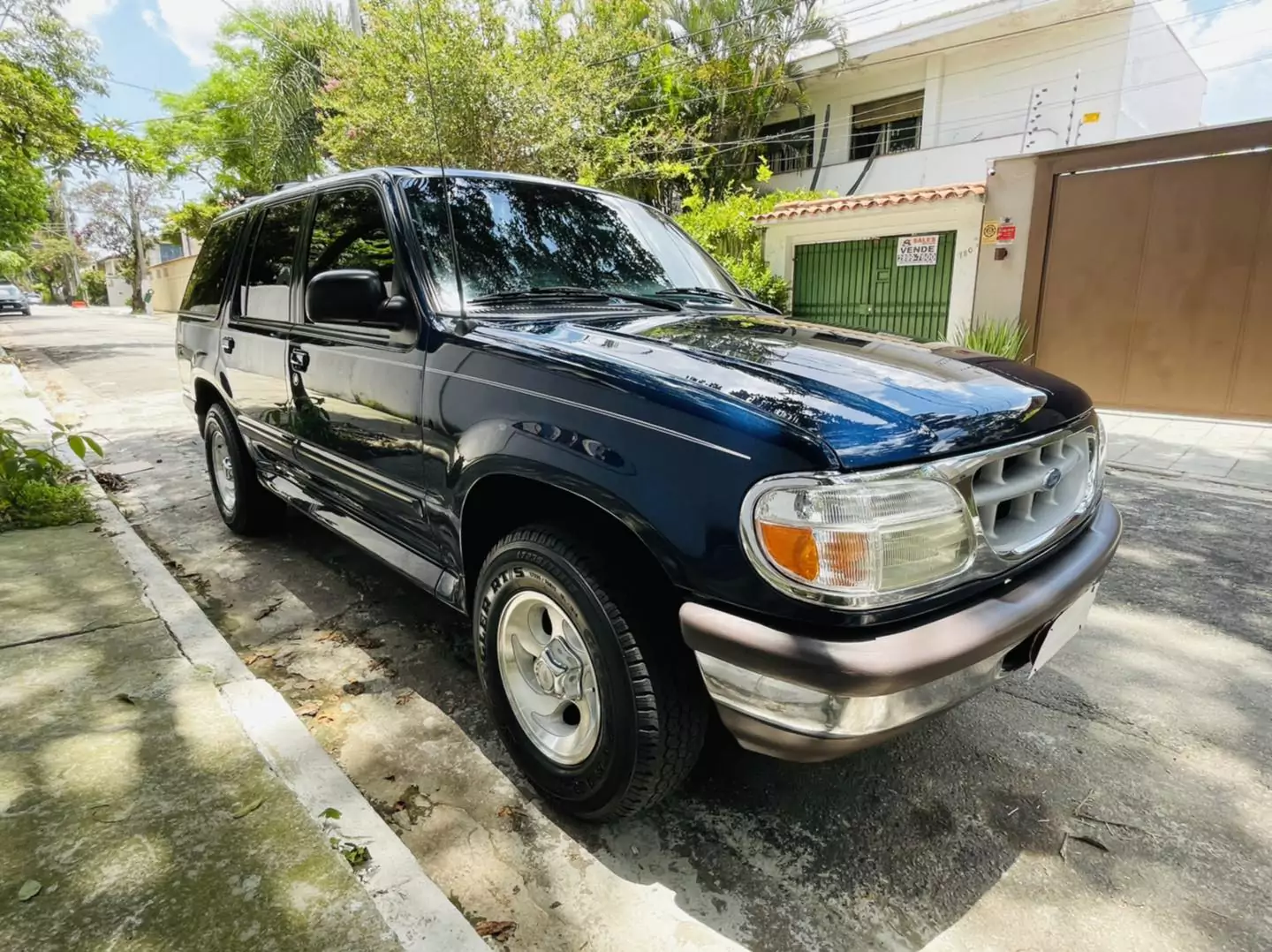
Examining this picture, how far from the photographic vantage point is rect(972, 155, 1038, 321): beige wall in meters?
9.30

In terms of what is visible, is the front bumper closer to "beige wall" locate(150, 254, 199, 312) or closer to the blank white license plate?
the blank white license plate

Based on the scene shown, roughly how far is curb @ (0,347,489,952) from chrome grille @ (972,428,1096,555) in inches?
60.2

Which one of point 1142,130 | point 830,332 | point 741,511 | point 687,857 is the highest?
point 1142,130

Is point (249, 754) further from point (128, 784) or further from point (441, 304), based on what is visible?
point (441, 304)

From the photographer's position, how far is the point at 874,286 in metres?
11.5

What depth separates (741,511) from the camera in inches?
61.3

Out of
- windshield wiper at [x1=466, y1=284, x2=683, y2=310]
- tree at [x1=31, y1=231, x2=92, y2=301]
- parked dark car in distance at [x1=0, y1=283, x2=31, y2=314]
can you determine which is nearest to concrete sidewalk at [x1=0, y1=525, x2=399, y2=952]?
→ windshield wiper at [x1=466, y1=284, x2=683, y2=310]

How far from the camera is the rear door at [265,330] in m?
3.47

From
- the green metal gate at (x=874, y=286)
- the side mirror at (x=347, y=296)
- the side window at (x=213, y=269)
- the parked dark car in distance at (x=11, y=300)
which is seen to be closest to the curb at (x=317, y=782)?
the side mirror at (x=347, y=296)

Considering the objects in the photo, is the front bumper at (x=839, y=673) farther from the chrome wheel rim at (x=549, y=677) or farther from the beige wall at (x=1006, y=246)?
the beige wall at (x=1006, y=246)

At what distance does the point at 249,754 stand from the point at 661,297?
213cm

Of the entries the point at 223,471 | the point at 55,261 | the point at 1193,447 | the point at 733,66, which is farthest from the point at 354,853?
Result: the point at 55,261

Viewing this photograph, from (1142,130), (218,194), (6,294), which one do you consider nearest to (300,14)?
(218,194)

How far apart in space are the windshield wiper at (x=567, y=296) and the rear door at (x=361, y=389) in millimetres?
291
